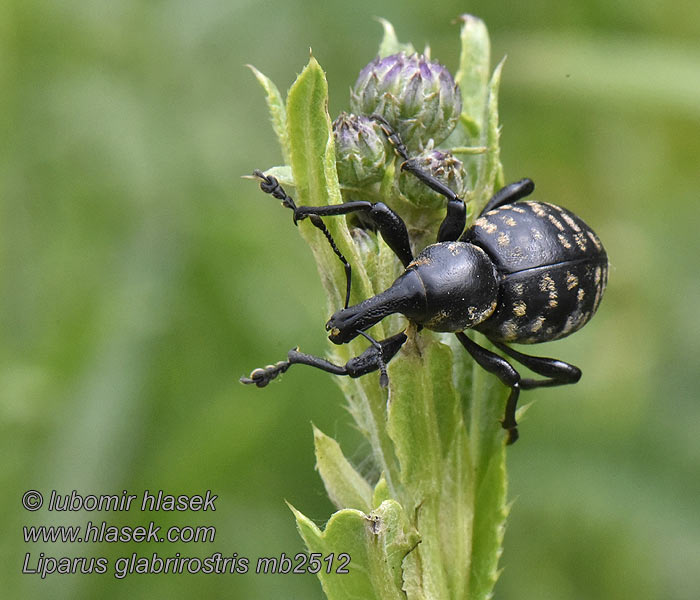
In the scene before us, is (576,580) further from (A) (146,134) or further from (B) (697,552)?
(A) (146,134)

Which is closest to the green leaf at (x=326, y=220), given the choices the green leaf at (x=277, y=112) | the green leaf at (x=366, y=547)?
the green leaf at (x=277, y=112)

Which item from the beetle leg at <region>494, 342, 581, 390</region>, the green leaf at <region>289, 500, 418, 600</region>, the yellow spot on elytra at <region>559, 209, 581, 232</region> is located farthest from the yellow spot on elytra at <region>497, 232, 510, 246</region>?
the green leaf at <region>289, 500, 418, 600</region>

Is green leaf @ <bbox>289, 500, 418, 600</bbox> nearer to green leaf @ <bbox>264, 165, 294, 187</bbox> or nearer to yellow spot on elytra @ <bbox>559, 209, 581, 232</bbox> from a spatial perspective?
green leaf @ <bbox>264, 165, 294, 187</bbox>

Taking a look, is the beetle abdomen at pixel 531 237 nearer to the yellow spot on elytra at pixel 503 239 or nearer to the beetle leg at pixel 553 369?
the yellow spot on elytra at pixel 503 239

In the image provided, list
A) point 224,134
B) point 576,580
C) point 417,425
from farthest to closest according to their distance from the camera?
point 224,134 < point 576,580 < point 417,425

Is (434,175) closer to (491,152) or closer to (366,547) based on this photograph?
(491,152)

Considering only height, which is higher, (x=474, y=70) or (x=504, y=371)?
(x=474, y=70)

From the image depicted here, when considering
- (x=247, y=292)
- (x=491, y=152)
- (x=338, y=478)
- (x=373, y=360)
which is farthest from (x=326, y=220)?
(x=247, y=292)

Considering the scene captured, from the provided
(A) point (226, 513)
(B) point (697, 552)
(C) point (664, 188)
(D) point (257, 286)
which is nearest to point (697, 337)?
(C) point (664, 188)
